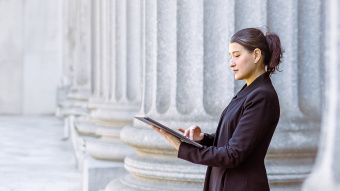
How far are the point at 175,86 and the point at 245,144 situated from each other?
2706 millimetres

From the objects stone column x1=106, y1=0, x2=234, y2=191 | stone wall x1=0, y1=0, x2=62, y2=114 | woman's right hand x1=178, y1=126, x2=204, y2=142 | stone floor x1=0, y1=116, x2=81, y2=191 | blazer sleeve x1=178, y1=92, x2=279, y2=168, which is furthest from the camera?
stone wall x1=0, y1=0, x2=62, y2=114

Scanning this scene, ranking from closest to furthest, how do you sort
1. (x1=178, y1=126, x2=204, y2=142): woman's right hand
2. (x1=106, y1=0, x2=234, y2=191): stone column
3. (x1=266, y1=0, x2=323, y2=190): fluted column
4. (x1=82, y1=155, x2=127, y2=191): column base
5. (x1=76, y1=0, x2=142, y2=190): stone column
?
1. (x1=178, y1=126, x2=204, y2=142): woman's right hand
2. (x1=266, y1=0, x2=323, y2=190): fluted column
3. (x1=106, y1=0, x2=234, y2=191): stone column
4. (x1=82, y1=155, x2=127, y2=191): column base
5. (x1=76, y1=0, x2=142, y2=190): stone column

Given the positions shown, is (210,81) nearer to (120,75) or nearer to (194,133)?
(194,133)

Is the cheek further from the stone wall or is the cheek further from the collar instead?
the stone wall

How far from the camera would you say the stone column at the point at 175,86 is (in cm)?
543

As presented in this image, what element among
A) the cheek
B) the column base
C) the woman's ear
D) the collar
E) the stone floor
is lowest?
the stone floor

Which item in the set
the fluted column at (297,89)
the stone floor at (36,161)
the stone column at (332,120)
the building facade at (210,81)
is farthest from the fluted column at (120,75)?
the stone column at (332,120)

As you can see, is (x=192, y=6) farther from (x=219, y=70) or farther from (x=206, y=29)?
(x=219, y=70)

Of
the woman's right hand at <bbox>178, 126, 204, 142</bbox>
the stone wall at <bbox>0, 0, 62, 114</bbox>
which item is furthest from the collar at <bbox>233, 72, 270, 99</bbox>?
the stone wall at <bbox>0, 0, 62, 114</bbox>

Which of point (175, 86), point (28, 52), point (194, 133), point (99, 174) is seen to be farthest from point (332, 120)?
point (28, 52)

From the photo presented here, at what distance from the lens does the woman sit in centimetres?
304

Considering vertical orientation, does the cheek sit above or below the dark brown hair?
below

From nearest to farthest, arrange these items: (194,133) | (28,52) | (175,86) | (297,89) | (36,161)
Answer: (194,133), (297,89), (175,86), (36,161), (28,52)

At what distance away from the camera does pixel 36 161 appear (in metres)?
11.4
